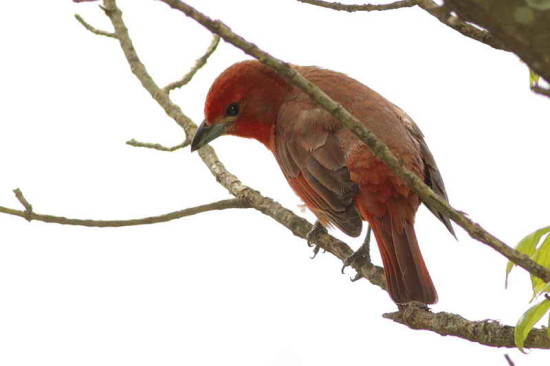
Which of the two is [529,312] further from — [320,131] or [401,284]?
[320,131]

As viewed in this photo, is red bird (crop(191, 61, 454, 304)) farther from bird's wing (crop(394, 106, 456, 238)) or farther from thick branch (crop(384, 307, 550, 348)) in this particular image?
thick branch (crop(384, 307, 550, 348))

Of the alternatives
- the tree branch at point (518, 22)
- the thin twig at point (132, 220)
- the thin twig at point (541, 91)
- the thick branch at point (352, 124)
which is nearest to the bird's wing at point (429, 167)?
the thin twig at point (132, 220)

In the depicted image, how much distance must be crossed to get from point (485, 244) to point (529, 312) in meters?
0.21

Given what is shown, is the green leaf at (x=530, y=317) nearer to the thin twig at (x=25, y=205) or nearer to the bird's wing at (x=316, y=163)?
the bird's wing at (x=316, y=163)

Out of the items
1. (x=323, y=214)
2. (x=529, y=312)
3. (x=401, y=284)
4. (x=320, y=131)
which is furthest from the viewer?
(x=320, y=131)

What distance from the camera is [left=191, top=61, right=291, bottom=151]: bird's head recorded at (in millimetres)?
5152

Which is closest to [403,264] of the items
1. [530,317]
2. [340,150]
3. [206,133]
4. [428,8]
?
[340,150]

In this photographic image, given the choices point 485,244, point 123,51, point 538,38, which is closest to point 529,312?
point 485,244

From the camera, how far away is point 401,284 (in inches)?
138

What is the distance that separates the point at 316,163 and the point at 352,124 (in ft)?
7.45

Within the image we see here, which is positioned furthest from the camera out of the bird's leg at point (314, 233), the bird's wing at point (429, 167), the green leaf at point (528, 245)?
the bird's wing at point (429, 167)

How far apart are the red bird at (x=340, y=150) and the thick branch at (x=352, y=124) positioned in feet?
4.41

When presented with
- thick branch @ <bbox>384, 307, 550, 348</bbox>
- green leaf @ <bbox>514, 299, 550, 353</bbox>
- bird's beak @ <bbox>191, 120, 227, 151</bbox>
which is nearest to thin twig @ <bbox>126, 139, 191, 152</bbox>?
bird's beak @ <bbox>191, 120, 227, 151</bbox>

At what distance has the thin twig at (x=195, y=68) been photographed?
4664mm
